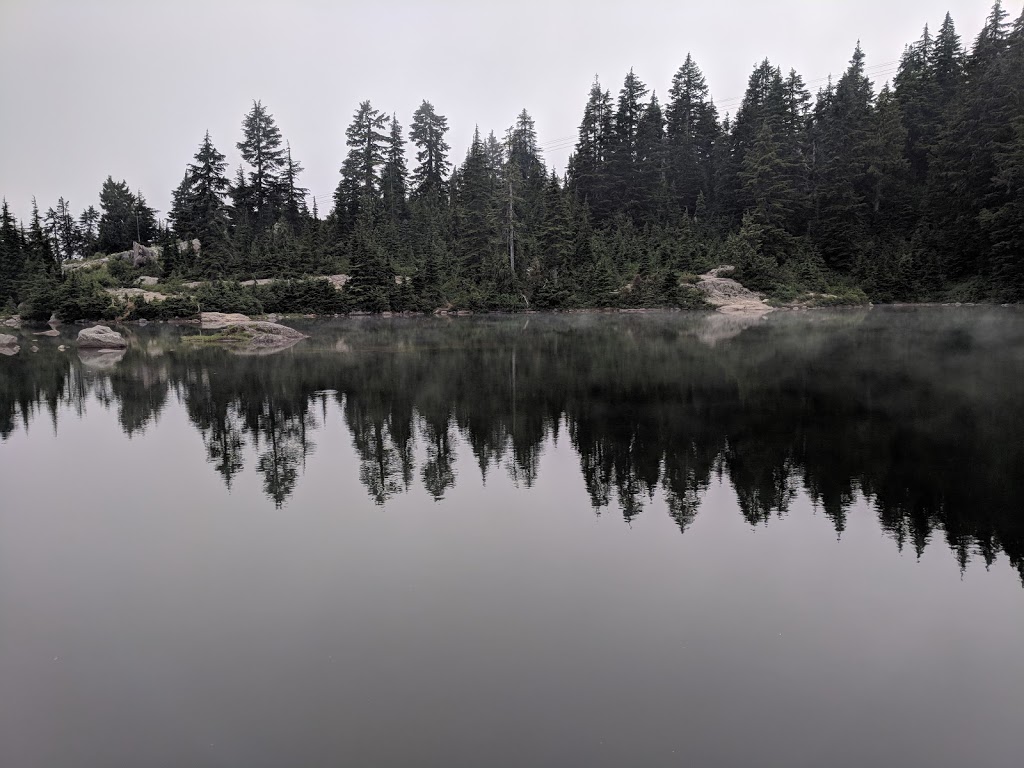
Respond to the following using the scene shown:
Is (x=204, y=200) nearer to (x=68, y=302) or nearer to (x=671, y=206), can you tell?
(x=68, y=302)

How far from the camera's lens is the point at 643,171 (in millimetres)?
76062

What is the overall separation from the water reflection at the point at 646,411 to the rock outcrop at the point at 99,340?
2997 mm

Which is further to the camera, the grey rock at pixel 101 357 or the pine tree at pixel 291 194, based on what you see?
the pine tree at pixel 291 194

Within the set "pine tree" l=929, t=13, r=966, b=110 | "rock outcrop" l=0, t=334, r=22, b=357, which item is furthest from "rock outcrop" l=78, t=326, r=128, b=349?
"pine tree" l=929, t=13, r=966, b=110

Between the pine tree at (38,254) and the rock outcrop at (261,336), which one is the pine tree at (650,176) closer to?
the rock outcrop at (261,336)

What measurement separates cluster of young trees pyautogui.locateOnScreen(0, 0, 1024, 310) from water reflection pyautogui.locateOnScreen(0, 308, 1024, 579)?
23647mm

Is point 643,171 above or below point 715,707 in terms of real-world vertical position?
above

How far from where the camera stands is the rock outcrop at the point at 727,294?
55719 mm

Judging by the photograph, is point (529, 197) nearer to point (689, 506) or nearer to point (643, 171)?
point (643, 171)

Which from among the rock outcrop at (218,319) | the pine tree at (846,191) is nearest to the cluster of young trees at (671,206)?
the pine tree at (846,191)

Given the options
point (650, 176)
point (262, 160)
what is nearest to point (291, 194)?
point (262, 160)

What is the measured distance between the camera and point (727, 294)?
192ft

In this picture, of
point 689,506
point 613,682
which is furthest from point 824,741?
point 689,506

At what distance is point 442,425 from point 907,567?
34.3 ft
